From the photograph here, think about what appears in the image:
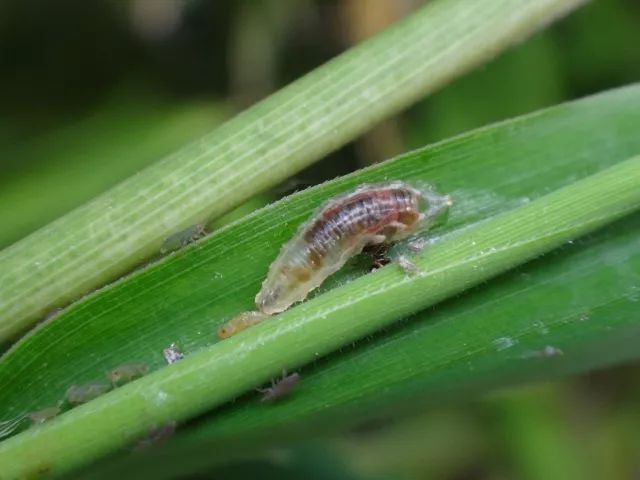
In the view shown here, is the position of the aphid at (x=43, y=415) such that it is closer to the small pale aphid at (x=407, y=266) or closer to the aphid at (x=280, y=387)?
the aphid at (x=280, y=387)

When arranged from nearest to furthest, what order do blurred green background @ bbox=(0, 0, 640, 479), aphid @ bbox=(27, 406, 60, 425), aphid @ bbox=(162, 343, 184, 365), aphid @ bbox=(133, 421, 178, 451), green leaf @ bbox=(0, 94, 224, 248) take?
1. aphid @ bbox=(133, 421, 178, 451)
2. aphid @ bbox=(27, 406, 60, 425)
3. aphid @ bbox=(162, 343, 184, 365)
4. green leaf @ bbox=(0, 94, 224, 248)
5. blurred green background @ bbox=(0, 0, 640, 479)

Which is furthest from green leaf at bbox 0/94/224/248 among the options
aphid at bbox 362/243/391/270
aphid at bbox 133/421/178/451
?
aphid at bbox 133/421/178/451

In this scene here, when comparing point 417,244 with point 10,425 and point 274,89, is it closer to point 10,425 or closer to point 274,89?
point 10,425

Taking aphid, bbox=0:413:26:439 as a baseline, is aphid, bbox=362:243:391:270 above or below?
above

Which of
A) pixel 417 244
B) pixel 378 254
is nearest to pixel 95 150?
pixel 378 254

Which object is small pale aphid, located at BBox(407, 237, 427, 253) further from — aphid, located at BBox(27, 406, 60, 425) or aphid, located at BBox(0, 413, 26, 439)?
aphid, located at BBox(0, 413, 26, 439)

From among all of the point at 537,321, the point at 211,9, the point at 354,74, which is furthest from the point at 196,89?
the point at 537,321
